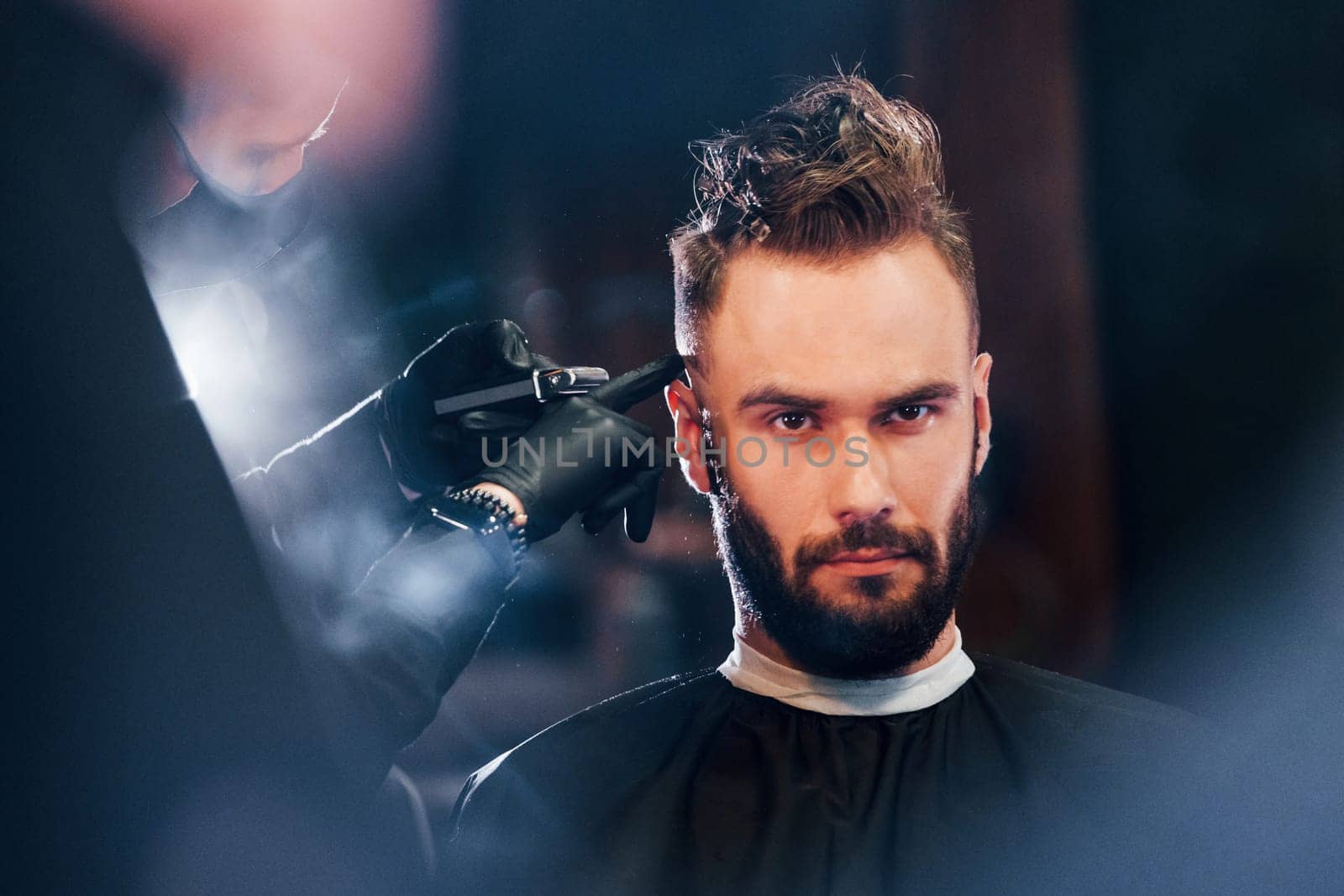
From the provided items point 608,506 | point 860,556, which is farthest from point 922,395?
point 608,506

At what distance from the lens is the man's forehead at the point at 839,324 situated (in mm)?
1473

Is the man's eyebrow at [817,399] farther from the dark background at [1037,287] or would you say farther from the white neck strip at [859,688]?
the white neck strip at [859,688]

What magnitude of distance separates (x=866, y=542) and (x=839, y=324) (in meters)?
0.33

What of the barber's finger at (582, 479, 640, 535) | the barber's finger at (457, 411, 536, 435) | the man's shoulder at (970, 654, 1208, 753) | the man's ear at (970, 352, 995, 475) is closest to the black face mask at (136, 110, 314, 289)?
the barber's finger at (457, 411, 536, 435)

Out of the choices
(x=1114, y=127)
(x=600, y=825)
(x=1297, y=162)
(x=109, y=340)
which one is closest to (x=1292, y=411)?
(x=1297, y=162)

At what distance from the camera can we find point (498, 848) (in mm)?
1481

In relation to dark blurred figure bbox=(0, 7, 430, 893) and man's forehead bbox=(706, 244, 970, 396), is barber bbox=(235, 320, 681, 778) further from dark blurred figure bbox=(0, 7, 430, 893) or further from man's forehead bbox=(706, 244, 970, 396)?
dark blurred figure bbox=(0, 7, 430, 893)

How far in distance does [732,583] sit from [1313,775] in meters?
0.91

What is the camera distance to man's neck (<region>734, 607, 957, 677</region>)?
5.07ft

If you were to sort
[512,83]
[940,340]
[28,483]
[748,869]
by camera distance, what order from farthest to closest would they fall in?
[512,83]
[940,340]
[748,869]
[28,483]

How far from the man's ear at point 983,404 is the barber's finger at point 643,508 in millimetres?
518

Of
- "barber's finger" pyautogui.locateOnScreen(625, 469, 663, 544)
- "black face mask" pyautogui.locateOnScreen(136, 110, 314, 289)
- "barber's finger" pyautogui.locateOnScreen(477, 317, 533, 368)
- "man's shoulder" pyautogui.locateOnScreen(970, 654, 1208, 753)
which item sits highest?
"black face mask" pyautogui.locateOnScreen(136, 110, 314, 289)

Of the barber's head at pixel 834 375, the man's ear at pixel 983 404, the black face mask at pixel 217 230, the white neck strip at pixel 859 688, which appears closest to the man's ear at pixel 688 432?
the barber's head at pixel 834 375

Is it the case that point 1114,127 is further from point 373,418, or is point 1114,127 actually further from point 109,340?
point 109,340
